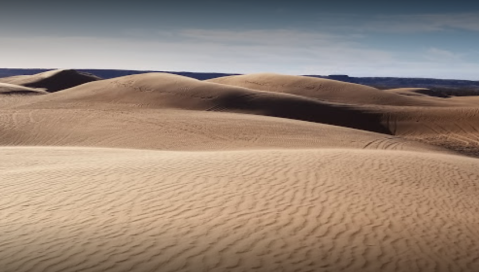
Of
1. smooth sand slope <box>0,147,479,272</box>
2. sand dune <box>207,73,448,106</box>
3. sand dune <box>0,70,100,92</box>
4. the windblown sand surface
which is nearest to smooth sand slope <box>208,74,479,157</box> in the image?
sand dune <box>207,73,448,106</box>

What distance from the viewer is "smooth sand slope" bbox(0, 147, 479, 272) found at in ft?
18.1

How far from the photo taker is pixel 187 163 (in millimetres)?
12141

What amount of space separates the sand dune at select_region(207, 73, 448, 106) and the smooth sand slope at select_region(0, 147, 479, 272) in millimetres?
42557

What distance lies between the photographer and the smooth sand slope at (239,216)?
5523 mm

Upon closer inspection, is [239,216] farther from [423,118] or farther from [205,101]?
[423,118]

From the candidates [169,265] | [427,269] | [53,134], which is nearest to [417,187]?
[427,269]

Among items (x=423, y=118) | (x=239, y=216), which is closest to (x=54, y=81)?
(x=423, y=118)

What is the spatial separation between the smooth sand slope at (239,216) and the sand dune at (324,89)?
1675 inches

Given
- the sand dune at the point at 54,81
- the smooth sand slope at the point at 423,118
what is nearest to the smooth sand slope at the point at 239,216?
the smooth sand slope at the point at 423,118

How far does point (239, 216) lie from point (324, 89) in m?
53.9

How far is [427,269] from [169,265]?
316 cm

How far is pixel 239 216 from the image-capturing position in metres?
7.32

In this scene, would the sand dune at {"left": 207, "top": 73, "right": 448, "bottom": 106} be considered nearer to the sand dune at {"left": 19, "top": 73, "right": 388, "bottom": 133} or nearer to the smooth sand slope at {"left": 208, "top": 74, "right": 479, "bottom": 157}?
the smooth sand slope at {"left": 208, "top": 74, "right": 479, "bottom": 157}

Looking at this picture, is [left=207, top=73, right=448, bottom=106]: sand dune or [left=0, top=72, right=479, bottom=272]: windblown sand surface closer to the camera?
[left=0, top=72, right=479, bottom=272]: windblown sand surface
